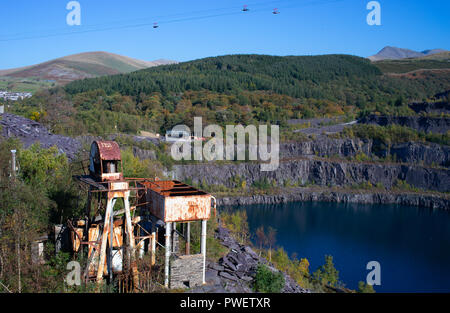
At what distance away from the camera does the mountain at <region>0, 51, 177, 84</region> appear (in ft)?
341

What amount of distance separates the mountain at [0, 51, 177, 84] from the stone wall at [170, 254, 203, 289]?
94.0 m

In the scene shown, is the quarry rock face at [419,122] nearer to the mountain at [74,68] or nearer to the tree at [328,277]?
the tree at [328,277]

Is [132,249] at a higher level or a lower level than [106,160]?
lower

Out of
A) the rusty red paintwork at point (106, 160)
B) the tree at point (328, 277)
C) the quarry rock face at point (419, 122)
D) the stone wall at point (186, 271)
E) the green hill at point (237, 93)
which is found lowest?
the tree at point (328, 277)

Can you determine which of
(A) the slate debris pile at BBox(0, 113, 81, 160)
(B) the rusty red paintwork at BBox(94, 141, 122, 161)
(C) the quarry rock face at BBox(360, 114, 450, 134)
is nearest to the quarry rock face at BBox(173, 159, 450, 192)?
(C) the quarry rock face at BBox(360, 114, 450, 134)

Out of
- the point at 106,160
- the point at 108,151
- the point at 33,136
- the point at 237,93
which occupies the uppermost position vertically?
the point at 237,93

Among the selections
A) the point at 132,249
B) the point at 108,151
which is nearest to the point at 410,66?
the point at 108,151

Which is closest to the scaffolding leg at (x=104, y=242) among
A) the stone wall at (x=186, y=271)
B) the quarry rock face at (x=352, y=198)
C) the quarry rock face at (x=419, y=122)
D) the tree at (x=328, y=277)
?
the stone wall at (x=186, y=271)

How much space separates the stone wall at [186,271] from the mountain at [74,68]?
94.0 meters

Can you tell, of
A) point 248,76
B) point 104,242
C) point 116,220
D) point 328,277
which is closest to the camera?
point 104,242

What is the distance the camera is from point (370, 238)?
29.4m

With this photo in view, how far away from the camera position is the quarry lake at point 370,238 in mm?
22438

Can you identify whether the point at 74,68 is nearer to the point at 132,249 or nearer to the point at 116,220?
the point at 116,220

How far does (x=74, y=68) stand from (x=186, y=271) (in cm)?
10971
